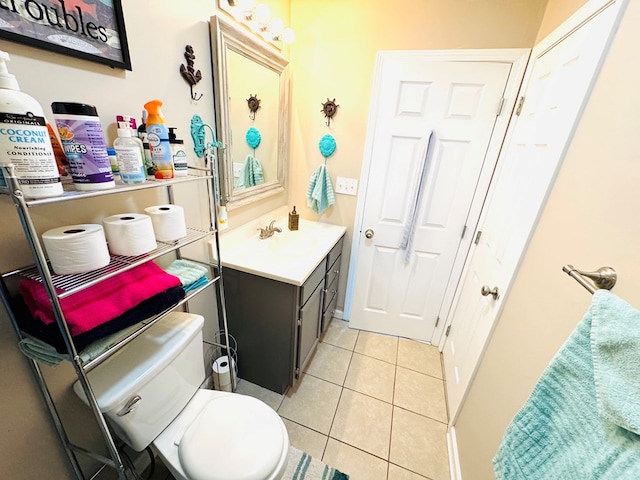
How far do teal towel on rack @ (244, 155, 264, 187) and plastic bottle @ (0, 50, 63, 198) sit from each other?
1.03m

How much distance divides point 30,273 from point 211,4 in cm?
123

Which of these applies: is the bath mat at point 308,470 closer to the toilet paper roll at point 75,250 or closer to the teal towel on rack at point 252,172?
the toilet paper roll at point 75,250

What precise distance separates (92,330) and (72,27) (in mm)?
807

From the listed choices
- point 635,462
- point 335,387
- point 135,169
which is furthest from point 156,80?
point 335,387

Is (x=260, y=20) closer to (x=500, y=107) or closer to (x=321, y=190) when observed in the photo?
(x=321, y=190)

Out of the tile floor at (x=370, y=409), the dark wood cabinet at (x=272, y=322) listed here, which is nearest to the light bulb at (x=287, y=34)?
the dark wood cabinet at (x=272, y=322)

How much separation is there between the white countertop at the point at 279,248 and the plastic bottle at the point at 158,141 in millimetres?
600

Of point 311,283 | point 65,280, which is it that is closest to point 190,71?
point 65,280

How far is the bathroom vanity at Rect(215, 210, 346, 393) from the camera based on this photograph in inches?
51.6

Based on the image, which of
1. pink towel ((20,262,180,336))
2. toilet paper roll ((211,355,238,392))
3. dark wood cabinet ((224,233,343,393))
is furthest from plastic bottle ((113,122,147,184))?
toilet paper roll ((211,355,238,392))

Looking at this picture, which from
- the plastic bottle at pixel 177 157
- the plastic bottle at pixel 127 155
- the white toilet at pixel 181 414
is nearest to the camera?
the plastic bottle at pixel 127 155

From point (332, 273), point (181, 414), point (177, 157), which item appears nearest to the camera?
point (177, 157)

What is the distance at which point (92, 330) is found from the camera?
2.09ft

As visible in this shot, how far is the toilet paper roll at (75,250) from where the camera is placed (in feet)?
1.92
